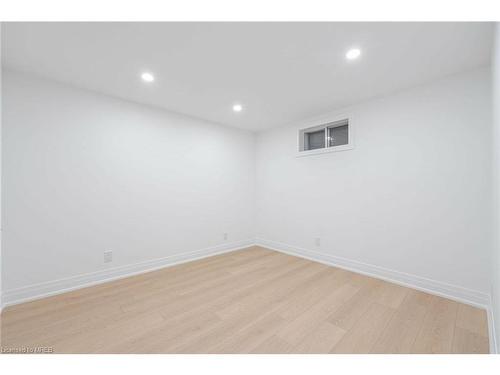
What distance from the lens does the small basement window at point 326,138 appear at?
3.10 meters

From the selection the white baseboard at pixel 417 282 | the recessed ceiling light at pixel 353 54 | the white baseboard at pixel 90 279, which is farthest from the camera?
the white baseboard at pixel 90 279

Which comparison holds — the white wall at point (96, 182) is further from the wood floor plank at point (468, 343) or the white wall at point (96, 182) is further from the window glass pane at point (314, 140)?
the wood floor plank at point (468, 343)

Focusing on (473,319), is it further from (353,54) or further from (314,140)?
(314,140)

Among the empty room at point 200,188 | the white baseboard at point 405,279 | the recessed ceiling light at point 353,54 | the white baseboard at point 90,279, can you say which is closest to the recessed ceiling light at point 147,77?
the empty room at point 200,188

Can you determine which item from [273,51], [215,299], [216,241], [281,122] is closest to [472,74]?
[273,51]

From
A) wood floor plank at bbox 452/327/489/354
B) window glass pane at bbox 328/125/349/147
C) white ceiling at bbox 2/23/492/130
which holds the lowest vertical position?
wood floor plank at bbox 452/327/489/354

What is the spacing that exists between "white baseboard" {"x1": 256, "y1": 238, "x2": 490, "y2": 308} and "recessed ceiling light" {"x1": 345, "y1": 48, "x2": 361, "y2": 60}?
8.22 ft

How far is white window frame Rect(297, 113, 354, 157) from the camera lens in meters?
2.95

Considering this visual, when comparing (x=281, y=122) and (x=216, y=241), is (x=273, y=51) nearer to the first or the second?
(x=281, y=122)

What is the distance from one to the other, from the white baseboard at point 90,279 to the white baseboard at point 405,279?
1823 millimetres

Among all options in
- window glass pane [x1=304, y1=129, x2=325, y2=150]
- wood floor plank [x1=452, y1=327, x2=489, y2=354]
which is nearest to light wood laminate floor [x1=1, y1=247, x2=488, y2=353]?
wood floor plank [x1=452, y1=327, x2=489, y2=354]

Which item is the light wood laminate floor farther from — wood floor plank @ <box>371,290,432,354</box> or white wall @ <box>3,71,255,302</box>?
white wall @ <box>3,71,255,302</box>

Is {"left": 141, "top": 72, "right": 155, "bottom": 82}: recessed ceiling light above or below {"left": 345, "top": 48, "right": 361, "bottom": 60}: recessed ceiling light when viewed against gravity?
above

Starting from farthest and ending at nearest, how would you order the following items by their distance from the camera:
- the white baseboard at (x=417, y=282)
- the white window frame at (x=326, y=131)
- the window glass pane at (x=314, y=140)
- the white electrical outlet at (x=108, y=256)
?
the window glass pane at (x=314, y=140), the white window frame at (x=326, y=131), the white electrical outlet at (x=108, y=256), the white baseboard at (x=417, y=282)
